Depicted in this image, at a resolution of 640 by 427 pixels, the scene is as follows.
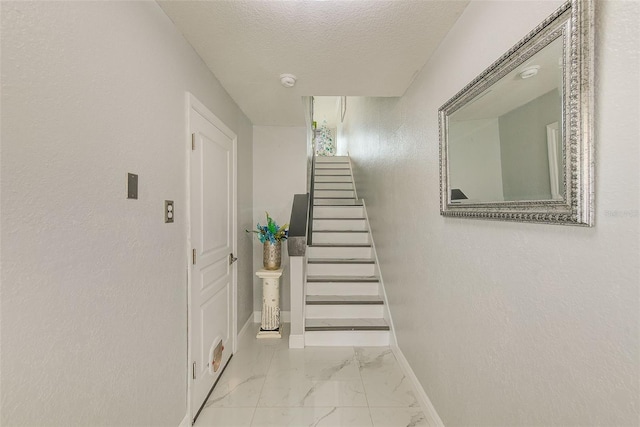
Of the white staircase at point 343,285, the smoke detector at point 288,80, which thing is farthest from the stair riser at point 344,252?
the smoke detector at point 288,80

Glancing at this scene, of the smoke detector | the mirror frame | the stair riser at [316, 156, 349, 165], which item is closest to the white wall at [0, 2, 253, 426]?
the smoke detector

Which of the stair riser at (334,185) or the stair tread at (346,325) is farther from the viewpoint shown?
the stair riser at (334,185)

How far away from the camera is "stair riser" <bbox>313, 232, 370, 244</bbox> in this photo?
3738 millimetres

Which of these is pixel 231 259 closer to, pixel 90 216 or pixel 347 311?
pixel 347 311

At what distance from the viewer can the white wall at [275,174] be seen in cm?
337

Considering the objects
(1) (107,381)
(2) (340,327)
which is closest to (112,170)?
(1) (107,381)

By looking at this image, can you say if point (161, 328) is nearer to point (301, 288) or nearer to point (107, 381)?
point (107, 381)

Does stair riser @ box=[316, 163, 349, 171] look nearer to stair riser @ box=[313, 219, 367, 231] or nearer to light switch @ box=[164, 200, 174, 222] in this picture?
stair riser @ box=[313, 219, 367, 231]

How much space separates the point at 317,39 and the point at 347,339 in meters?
2.41

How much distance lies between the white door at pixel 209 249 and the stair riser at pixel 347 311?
2.71 ft

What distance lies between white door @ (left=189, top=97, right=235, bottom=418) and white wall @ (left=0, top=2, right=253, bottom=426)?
18 cm

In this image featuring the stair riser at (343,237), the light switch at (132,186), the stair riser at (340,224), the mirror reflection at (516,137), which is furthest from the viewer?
the stair riser at (340,224)

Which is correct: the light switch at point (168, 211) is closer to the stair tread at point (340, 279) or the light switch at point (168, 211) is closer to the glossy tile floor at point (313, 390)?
the glossy tile floor at point (313, 390)

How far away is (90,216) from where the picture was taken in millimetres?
942
